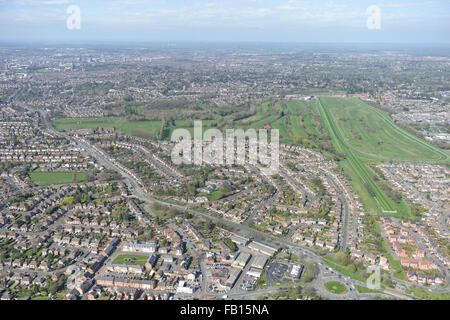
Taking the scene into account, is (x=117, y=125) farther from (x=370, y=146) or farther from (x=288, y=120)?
(x=370, y=146)

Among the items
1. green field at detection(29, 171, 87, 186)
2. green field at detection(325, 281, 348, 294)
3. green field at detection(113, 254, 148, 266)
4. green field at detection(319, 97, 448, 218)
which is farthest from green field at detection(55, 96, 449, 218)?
green field at detection(113, 254, 148, 266)

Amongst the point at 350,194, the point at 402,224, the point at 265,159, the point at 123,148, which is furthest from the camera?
the point at 123,148

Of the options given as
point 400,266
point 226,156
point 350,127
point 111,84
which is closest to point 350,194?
point 400,266

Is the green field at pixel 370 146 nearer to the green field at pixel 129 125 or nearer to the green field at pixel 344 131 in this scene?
the green field at pixel 344 131

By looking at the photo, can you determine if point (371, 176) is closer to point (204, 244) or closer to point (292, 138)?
point (292, 138)

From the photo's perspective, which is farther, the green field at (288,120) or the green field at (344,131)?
the green field at (288,120)

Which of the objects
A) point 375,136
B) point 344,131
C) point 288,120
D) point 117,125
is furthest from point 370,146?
point 117,125

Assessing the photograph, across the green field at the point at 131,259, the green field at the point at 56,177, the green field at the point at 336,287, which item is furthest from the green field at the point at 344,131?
the green field at the point at 131,259
